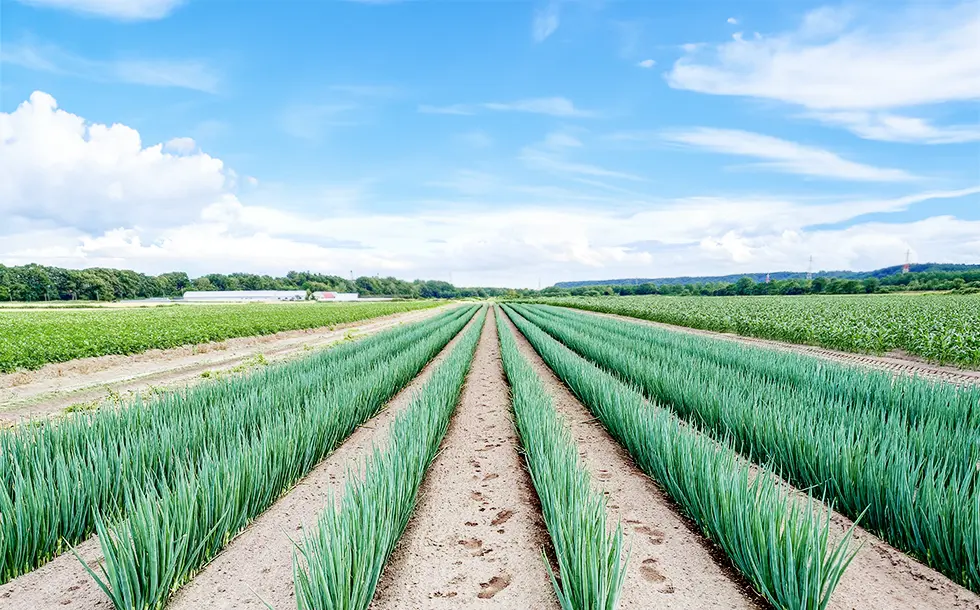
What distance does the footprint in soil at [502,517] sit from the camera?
11.0 ft

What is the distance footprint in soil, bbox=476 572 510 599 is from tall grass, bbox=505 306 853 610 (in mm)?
1309

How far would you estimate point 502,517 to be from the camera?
344 centimetres

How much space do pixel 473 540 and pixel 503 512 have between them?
0.46 metres

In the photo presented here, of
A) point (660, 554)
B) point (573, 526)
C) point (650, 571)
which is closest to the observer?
point (573, 526)

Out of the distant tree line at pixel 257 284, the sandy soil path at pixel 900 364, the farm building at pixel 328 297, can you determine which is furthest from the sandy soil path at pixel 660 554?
the farm building at pixel 328 297

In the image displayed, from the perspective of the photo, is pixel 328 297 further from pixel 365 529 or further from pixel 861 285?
pixel 365 529

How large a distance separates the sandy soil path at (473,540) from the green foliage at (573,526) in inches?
9.1

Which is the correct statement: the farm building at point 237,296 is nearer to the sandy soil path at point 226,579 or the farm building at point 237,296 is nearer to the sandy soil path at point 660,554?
the sandy soil path at point 226,579

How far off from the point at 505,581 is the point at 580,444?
259cm

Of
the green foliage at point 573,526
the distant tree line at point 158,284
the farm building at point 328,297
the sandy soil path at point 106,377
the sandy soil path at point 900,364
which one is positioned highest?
the distant tree line at point 158,284

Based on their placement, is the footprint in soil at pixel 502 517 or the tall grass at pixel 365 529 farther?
the footprint in soil at pixel 502 517

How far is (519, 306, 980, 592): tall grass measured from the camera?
2537 millimetres

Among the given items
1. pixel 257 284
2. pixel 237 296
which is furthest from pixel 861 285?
pixel 257 284

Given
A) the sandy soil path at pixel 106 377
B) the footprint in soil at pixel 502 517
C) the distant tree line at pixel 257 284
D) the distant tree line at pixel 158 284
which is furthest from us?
the distant tree line at pixel 158 284
